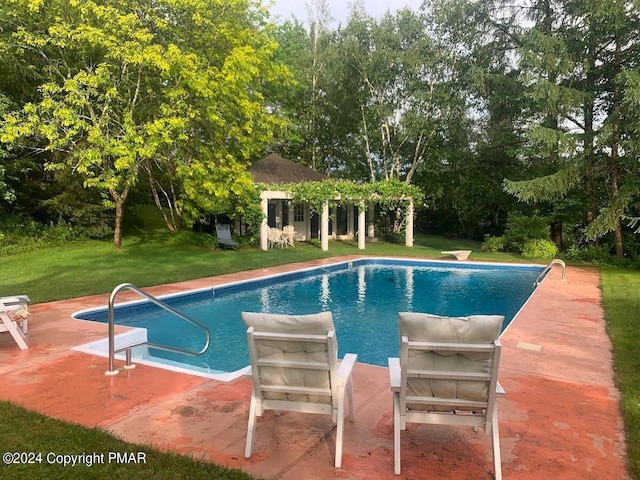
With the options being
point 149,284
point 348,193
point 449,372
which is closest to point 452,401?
point 449,372

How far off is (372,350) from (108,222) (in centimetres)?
1583

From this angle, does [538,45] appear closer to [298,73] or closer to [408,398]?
[298,73]

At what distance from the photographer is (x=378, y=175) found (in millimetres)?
25641

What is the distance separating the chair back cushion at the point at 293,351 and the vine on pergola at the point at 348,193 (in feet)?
46.8

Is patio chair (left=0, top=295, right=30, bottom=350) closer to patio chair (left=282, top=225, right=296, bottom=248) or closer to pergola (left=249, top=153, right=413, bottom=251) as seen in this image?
pergola (left=249, top=153, right=413, bottom=251)

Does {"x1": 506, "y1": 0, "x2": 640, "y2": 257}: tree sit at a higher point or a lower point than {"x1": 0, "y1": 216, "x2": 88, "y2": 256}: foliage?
higher

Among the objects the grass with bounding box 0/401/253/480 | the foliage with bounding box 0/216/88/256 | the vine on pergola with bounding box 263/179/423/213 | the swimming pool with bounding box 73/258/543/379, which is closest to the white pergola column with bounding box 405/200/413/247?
the vine on pergola with bounding box 263/179/423/213

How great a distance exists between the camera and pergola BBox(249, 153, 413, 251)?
17484 mm

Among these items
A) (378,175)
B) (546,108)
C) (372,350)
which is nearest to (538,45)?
(546,108)

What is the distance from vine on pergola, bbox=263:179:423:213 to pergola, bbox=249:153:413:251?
16 centimetres

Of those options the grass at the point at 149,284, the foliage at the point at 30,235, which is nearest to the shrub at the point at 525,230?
the grass at the point at 149,284

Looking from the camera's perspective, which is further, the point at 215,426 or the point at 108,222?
the point at 108,222

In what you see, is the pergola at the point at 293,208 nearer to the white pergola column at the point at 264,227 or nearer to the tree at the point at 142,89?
the white pergola column at the point at 264,227

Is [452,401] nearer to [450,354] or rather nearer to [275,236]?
[450,354]
